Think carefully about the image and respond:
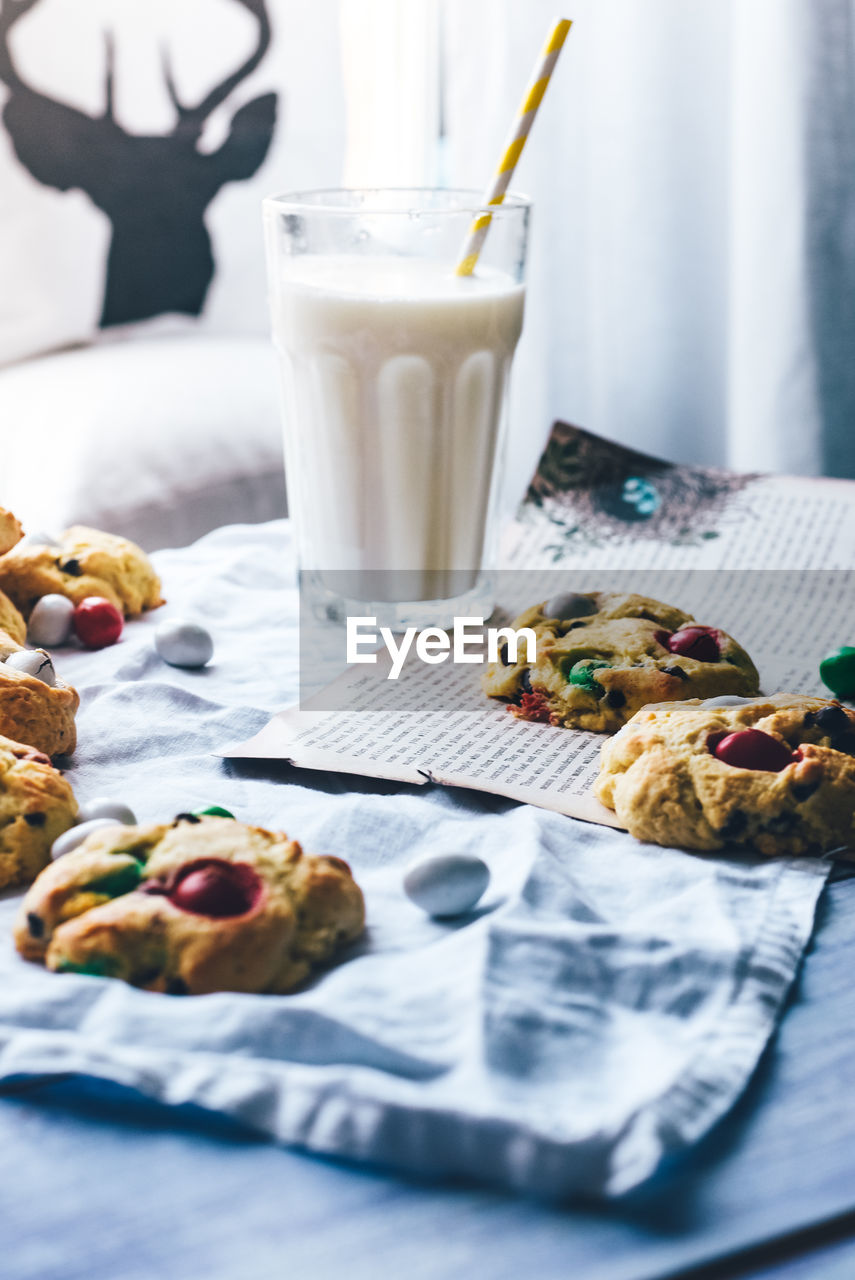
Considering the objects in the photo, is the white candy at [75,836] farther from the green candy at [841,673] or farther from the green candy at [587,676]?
the green candy at [841,673]

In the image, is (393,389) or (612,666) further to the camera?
(393,389)

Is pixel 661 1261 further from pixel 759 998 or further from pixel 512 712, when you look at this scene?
pixel 512 712

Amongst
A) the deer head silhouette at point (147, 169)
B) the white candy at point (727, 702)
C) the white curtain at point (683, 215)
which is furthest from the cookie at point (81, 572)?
the white curtain at point (683, 215)

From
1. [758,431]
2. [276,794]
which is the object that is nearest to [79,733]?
[276,794]

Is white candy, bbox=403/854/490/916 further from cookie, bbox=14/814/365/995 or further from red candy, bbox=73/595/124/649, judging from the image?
red candy, bbox=73/595/124/649

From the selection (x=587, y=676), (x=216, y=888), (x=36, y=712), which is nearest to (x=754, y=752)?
(x=587, y=676)

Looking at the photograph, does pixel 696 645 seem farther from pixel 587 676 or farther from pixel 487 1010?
pixel 487 1010

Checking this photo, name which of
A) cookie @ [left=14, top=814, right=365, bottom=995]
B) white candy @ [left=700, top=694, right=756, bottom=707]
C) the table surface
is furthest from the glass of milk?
the table surface
